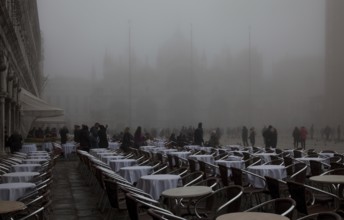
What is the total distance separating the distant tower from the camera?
60.1 metres

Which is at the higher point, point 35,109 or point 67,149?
point 35,109

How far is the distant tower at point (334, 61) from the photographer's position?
197 ft

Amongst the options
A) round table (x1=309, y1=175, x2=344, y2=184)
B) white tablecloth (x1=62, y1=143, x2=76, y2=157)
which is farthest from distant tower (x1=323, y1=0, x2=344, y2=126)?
round table (x1=309, y1=175, x2=344, y2=184)

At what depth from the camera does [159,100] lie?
7238cm

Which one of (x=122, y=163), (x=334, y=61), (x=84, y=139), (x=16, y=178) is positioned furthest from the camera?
(x=334, y=61)

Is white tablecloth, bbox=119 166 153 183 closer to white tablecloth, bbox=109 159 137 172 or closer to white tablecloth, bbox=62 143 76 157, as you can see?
white tablecloth, bbox=109 159 137 172

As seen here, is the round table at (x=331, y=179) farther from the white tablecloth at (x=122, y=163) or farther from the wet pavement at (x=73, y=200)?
the white tablecloth at (x=122, y=163)

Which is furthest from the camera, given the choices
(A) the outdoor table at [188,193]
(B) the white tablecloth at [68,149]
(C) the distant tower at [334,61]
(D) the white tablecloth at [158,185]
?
(C) the distant tower at [334,61]

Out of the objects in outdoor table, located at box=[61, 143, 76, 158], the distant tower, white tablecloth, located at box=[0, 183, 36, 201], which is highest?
the distant tower

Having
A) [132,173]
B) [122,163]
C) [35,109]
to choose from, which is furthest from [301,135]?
[132,173]

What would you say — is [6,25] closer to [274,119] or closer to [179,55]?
[274,119]

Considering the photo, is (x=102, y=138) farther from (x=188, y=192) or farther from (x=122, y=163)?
(x=188, y=192)

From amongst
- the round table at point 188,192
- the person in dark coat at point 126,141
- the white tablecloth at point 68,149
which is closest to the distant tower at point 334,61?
the white tablecloth at point 68,149

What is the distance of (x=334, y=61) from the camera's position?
62906 mm
